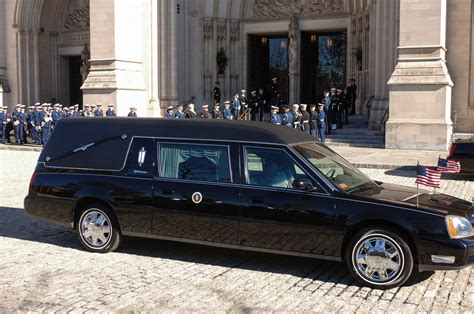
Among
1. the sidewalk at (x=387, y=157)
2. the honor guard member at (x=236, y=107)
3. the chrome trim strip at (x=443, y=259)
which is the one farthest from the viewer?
the honor guard member at (x=236, y=107)

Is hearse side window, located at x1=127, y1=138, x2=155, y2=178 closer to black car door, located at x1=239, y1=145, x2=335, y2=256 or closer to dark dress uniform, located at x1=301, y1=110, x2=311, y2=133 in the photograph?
black car door, located at x1=239, y1=145, x2=335, y2=256

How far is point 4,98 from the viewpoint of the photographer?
1201 inches

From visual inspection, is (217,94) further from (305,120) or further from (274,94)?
(305,120)

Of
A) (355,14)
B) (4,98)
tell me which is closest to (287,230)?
(355,14)

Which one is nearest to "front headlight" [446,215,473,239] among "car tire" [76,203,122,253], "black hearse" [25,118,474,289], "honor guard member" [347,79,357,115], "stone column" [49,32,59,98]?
"black hearse" [25,118,474,289]

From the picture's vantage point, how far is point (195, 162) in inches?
262

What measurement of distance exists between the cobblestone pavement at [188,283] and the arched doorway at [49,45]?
2392 centimetres

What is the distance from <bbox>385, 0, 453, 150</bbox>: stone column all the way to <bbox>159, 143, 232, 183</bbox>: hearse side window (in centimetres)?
1363

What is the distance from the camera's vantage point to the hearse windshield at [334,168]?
6219 millimetres

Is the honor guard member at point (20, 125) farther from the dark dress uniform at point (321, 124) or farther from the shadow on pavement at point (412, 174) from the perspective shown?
the shadow on pavement at point (412, 174)

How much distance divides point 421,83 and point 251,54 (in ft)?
40.5

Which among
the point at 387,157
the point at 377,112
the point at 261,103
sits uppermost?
the point at 261,103

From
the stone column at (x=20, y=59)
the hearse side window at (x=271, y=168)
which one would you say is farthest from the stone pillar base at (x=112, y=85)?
the hearse side window at (x=271, y=168)

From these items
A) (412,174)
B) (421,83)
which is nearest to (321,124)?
(421,83)
